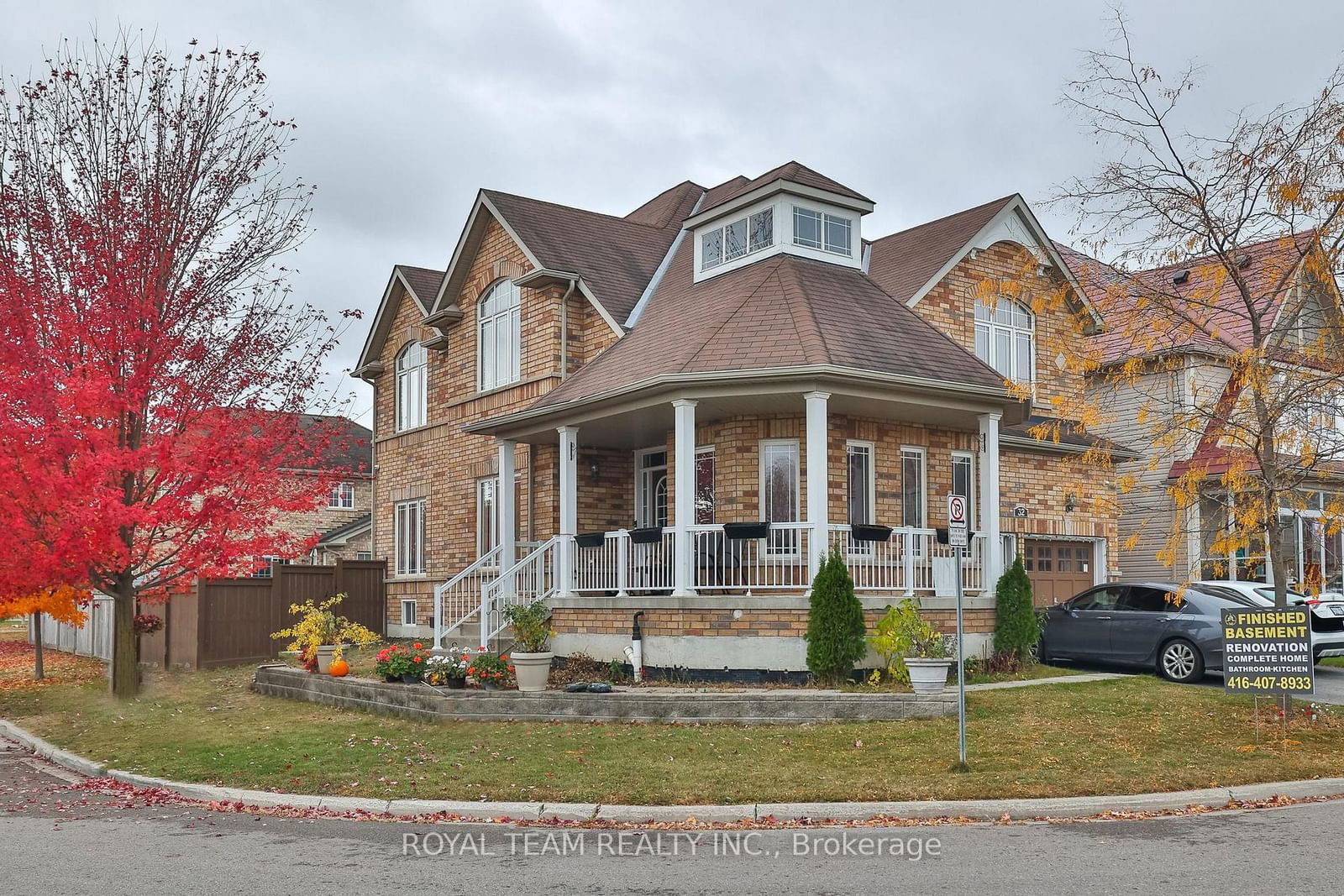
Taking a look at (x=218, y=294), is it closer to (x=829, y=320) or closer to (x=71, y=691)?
(x=71, y=691)

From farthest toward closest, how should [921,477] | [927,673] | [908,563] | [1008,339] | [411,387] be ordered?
[411,387], [1008,339], [921,477], [908,563], [927,673]

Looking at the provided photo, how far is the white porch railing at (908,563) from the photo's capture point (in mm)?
16125

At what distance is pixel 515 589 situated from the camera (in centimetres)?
1872

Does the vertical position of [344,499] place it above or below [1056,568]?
above

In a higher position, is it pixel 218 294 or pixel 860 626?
pixel 218 294

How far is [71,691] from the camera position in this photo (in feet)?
62.0

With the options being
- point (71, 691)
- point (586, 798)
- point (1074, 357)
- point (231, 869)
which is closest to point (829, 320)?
point (1074, 357)

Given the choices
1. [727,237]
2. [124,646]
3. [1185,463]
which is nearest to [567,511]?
[727,237]

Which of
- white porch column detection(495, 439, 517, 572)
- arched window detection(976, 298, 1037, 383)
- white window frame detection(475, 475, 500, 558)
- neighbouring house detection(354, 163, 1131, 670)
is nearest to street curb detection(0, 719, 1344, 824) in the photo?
neighbouring house detection(354, 163, 1131, 670)

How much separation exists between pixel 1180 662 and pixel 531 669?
29.0 ft

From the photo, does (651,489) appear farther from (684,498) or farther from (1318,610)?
(1318,610)

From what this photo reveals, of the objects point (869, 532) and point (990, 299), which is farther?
point (990, 299)

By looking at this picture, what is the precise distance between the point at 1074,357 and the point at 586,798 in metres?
7.50

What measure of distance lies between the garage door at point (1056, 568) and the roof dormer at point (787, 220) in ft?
21.2
